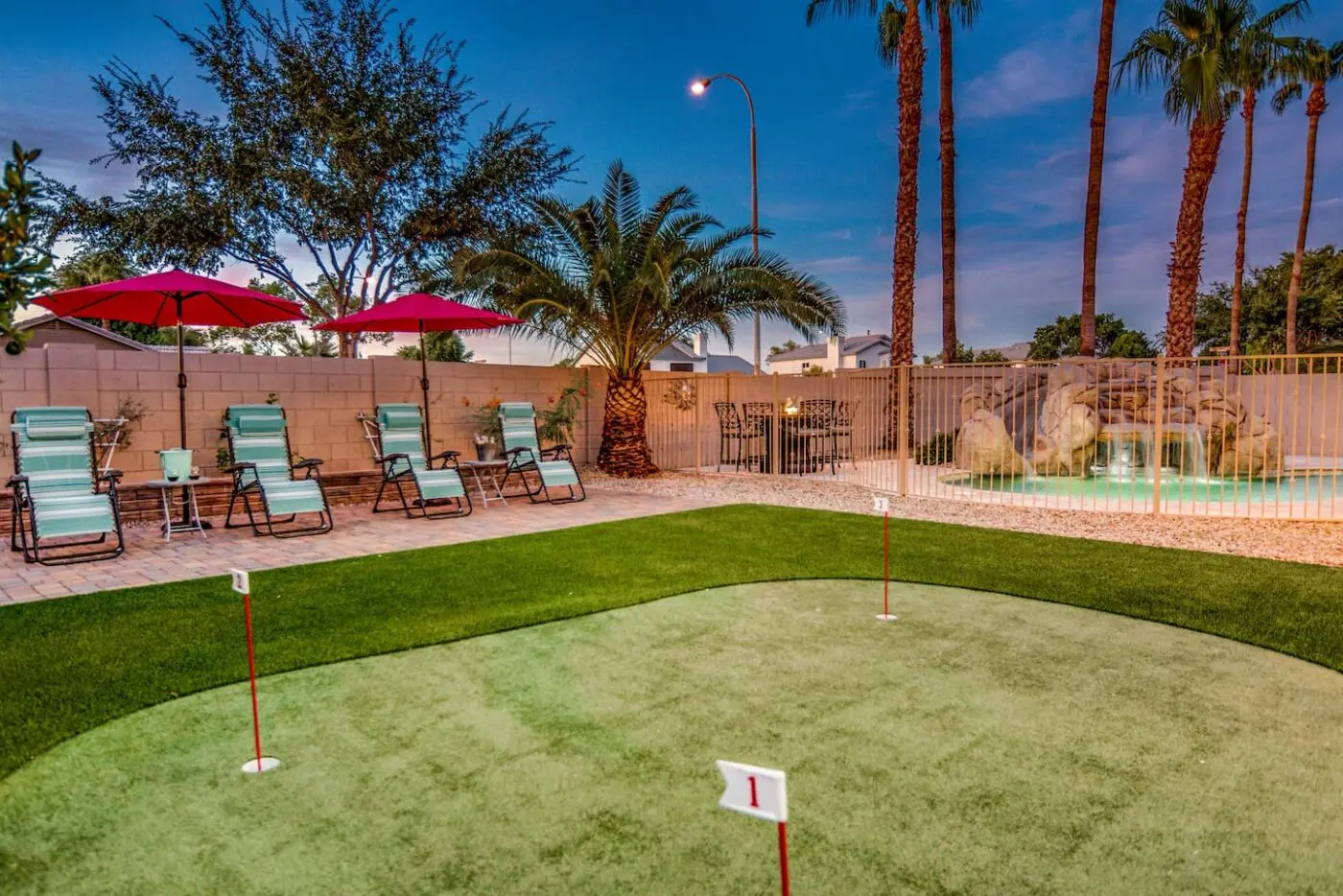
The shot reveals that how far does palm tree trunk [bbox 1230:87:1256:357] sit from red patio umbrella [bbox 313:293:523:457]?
2314 centimetres

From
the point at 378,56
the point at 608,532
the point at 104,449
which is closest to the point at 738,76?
the point at 378,56

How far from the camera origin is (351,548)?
7.29 meters

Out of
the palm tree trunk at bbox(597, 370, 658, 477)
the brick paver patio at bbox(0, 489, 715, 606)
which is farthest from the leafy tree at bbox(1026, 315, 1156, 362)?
the brick paver patio at bbox(0, 489, 715, 606)

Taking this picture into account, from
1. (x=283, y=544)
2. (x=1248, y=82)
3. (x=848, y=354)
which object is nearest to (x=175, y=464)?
(x=283, y=544)

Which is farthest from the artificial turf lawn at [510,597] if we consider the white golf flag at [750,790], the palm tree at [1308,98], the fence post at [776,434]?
the palm tree at [1308,98]

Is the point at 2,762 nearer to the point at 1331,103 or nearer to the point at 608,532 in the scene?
the point at 608,532

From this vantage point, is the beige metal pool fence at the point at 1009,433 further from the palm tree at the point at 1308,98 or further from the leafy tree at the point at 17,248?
the palm tree at the point at 1308,98

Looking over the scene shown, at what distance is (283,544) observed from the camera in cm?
754

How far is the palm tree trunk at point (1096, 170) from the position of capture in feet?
49.4

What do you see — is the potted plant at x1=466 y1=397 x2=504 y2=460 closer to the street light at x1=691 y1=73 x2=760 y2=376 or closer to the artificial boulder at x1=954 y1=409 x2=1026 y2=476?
the street light at x1=691 y1=73 x2=760 y2=376

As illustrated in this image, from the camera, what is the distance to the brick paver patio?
6.07 m

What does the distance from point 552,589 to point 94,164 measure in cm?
1563

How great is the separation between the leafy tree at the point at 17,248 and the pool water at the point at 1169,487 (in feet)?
33.6

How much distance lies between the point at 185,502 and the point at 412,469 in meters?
2.49
